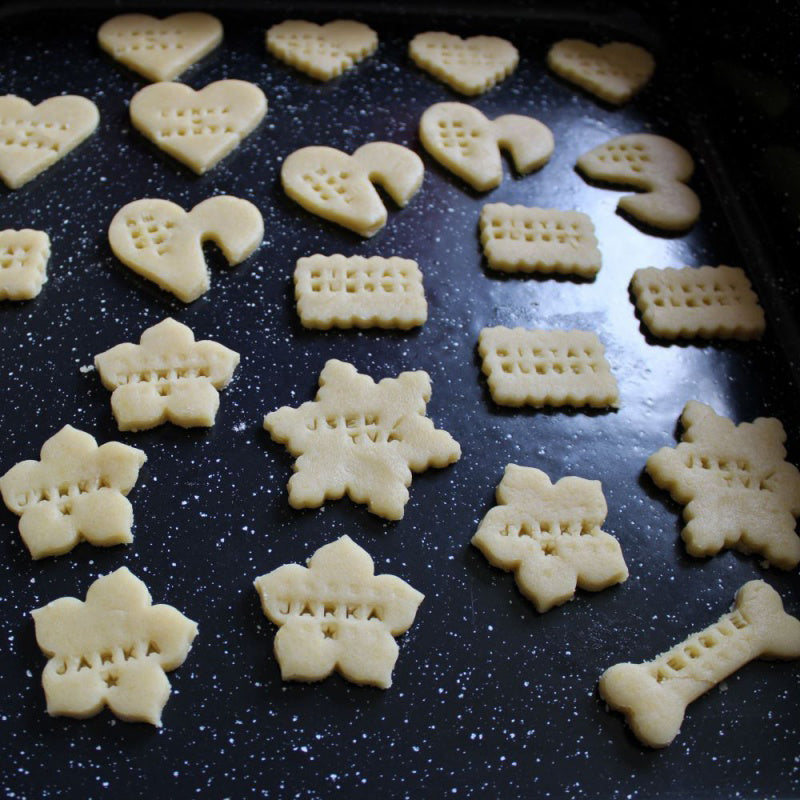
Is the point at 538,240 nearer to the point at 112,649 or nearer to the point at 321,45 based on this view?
the point at 321,45

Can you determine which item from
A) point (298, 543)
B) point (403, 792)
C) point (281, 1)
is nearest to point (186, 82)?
point (281, 1)

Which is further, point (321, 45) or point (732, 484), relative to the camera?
point (321, 45)

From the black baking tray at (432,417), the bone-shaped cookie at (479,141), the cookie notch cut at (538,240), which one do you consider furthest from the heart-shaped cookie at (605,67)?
the cookie notch cut at (538,240)

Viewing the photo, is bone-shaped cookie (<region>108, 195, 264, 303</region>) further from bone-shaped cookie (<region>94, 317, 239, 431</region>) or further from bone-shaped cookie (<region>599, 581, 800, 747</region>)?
bone-shaped cookie (<region>599, 581, 800, 747</region>)

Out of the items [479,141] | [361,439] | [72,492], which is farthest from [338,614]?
[479,141]

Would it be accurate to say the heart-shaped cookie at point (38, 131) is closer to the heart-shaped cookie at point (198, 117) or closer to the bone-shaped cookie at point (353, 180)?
the heart-shaped cookie at point (198, 117)

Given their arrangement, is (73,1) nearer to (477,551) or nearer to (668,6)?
(668,6)

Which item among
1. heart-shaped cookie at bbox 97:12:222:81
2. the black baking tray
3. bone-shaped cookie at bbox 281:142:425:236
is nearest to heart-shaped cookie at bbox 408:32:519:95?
the black baking tray
